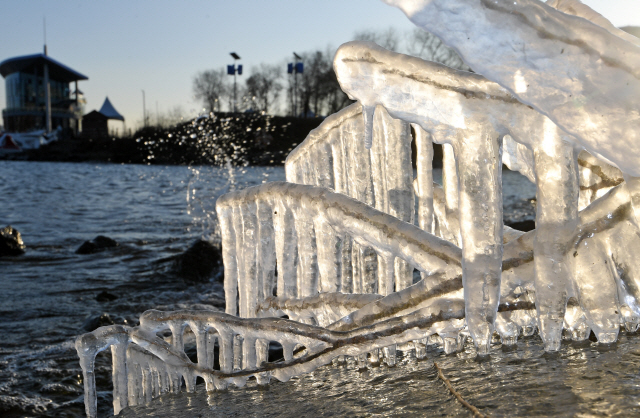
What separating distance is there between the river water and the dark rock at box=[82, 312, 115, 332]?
0.82 feet

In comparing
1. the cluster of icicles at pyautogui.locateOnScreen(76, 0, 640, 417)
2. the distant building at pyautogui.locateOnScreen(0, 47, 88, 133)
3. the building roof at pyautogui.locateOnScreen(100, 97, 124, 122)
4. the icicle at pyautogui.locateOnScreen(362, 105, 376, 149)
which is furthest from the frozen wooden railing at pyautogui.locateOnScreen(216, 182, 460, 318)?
the distant building at pyautogui.locateOnScreen(0, 47, 88, 133)

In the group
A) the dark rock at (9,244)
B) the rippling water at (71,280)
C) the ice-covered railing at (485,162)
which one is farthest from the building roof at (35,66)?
the ice-covered railing at (485,162)

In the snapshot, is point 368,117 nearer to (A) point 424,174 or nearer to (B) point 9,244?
(A) point 424,174

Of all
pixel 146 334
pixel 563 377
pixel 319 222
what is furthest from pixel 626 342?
pixel 146 334

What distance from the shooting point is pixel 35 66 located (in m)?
88.8

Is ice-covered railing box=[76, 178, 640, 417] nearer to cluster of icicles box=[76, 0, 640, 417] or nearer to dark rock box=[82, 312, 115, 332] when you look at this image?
cluster of icicles box=[76, 0, 640, 417]

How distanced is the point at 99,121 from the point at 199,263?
80.3m

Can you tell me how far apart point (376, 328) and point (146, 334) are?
4.84 feet

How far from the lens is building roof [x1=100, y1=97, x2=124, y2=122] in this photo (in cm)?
8606

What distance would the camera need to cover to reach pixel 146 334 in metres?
2.82

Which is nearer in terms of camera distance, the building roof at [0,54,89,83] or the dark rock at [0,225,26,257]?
the dark rock at [0,225,26,257]

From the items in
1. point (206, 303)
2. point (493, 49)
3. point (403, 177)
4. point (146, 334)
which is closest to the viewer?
point (493, 49)

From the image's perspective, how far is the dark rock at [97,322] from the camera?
26.0ft

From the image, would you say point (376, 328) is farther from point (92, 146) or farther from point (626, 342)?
point (92, 146)
